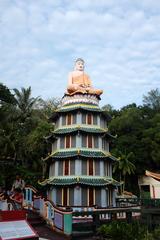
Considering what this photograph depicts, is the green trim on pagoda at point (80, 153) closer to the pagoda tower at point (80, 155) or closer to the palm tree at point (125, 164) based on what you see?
the pagoda tower at point (80, 155)

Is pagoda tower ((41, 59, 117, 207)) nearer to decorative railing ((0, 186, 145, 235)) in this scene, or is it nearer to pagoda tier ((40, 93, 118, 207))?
pagoda tier ((40, 93, 118, 207))

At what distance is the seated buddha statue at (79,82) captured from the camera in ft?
91.9

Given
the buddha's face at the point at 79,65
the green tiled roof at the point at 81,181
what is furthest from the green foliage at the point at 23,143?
the buddha's face at the point at 79,65

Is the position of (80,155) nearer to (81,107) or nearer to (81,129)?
(81,129)

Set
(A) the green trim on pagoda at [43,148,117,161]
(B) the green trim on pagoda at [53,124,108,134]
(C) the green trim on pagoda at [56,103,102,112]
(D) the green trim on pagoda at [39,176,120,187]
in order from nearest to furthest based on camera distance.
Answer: (D) the green trim on pagoda at [39,176,120,187] → (A) the green trim on pagoda at [43,148,117,161] → (B) the green trim on pagoda at [53,124,108,134] → (C) the green trim on pagoda at [56,103,102,112]

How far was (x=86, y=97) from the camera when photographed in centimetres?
2773

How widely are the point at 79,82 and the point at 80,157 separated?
8179mm

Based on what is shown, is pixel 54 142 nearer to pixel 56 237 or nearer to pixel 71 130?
pixel 71 130

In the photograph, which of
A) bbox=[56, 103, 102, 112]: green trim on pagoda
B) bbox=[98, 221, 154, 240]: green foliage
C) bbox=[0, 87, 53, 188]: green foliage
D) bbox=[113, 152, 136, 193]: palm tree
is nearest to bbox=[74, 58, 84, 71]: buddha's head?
bbox=[56, 103, 102, 112]: green trim on pagoda

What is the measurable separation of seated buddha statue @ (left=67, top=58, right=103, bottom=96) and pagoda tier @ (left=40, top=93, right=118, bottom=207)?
0.49 m

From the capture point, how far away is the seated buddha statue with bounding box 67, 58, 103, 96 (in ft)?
91.9

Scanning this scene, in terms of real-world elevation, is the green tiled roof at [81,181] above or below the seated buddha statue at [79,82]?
below

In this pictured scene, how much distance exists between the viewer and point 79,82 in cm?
2927

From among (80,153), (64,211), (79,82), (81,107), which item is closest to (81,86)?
(79,82)
